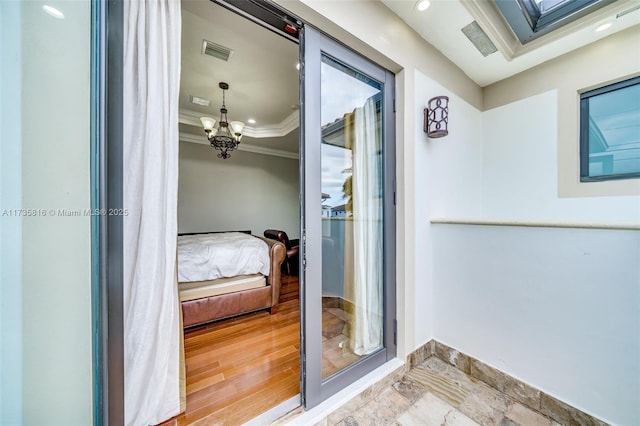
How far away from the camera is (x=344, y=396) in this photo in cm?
127

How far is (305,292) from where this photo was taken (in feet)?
3.91

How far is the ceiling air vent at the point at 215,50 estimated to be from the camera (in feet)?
6.49

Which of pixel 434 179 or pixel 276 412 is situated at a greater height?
pixel 434 179

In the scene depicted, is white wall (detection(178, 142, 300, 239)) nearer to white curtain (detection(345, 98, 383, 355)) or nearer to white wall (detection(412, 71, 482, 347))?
white curtain (detection(345, 98, 383, 355))

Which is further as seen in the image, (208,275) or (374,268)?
(208,275)

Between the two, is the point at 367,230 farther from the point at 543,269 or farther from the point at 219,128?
the point at 219,128

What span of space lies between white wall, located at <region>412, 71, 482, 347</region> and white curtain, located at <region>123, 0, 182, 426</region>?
5.18ft

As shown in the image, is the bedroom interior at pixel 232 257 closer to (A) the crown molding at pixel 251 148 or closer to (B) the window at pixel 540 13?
(A) the crown molding at pixel 251 148

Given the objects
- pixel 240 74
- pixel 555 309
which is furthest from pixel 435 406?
pixel 240 74

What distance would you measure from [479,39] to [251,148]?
4407 mm

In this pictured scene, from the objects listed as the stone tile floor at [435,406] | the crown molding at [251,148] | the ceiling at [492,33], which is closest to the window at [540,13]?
the ceiling at [492,33]

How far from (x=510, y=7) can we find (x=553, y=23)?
1.48 ft

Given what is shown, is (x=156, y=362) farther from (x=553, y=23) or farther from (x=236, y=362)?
(x=553, y=23)

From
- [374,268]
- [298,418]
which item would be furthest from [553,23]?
[298,418]
